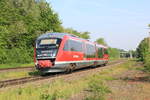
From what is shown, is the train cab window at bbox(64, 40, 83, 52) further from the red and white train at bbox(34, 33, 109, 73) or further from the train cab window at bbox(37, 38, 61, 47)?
the train cab window at bbox(37, 38, 61, 47)

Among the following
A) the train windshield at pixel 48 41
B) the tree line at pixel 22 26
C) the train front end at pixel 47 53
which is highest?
the tree line at pixel 22 26

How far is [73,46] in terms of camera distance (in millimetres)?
21656

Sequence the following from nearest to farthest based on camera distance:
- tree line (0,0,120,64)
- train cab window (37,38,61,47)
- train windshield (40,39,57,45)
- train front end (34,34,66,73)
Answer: train front end (34,34,66,73), train cab window (37,38,61,47), train windshield (40,39,57,45), tree line (0,0,120,64)

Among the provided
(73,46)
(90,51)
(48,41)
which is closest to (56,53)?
(48,41)

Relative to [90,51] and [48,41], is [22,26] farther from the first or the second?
[48,41]

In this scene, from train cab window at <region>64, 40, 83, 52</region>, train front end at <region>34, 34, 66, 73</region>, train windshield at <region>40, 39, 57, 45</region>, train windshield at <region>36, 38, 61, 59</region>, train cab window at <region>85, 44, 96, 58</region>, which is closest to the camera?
train front end at <region>34, 34, 66, 73</region>

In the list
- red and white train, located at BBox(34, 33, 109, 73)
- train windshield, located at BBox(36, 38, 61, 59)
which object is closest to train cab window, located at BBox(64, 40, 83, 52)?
red and white train, located at BBox(34, 33, 109, 73)

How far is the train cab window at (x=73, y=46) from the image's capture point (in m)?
20.4

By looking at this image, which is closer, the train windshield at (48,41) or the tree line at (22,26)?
the train windshield at (48,41)

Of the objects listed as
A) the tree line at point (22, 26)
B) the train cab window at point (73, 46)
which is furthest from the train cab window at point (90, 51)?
the tree line at point (22, 26)

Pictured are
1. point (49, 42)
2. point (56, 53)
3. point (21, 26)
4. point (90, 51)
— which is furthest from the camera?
point (21, 26)

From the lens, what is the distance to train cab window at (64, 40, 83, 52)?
20375 millimetres

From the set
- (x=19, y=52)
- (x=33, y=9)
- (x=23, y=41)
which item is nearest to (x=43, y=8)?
(x=33, y=9)

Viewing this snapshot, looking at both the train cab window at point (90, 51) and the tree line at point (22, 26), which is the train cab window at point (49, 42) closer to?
the train cab window at point (90, 51)
